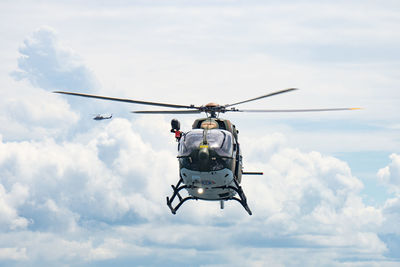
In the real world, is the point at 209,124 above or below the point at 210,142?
above

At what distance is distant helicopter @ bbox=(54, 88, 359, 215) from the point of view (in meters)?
39.3

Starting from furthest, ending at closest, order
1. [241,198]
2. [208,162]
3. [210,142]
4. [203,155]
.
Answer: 1. [241,198]
2. [210,142]
3. [208,162]
4. [203,155]

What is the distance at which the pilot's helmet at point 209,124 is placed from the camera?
4271 centimetres

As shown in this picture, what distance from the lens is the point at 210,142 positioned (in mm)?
39781

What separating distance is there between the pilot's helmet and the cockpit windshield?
1.27 m

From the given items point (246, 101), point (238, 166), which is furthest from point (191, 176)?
point (246, 101)

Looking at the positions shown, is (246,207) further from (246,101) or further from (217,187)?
(246,101)

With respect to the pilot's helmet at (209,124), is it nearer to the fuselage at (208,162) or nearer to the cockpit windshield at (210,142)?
the fuselage at (208,162)

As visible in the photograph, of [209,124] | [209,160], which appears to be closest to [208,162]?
[209,160]

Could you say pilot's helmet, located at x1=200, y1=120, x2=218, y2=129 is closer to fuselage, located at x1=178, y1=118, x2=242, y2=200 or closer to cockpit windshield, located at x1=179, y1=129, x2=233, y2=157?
fuselage, located at x1=178, y1=118, x2=242, y2=200

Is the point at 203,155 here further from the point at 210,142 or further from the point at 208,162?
the point at 210,142

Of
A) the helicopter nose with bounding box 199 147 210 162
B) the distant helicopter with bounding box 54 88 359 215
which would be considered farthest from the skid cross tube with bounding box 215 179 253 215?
the helicopter nose with bounding box 199 147 210 162

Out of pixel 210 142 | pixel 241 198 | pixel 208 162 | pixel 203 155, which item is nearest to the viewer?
pixel 203 155

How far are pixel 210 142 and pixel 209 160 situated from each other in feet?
4.62
